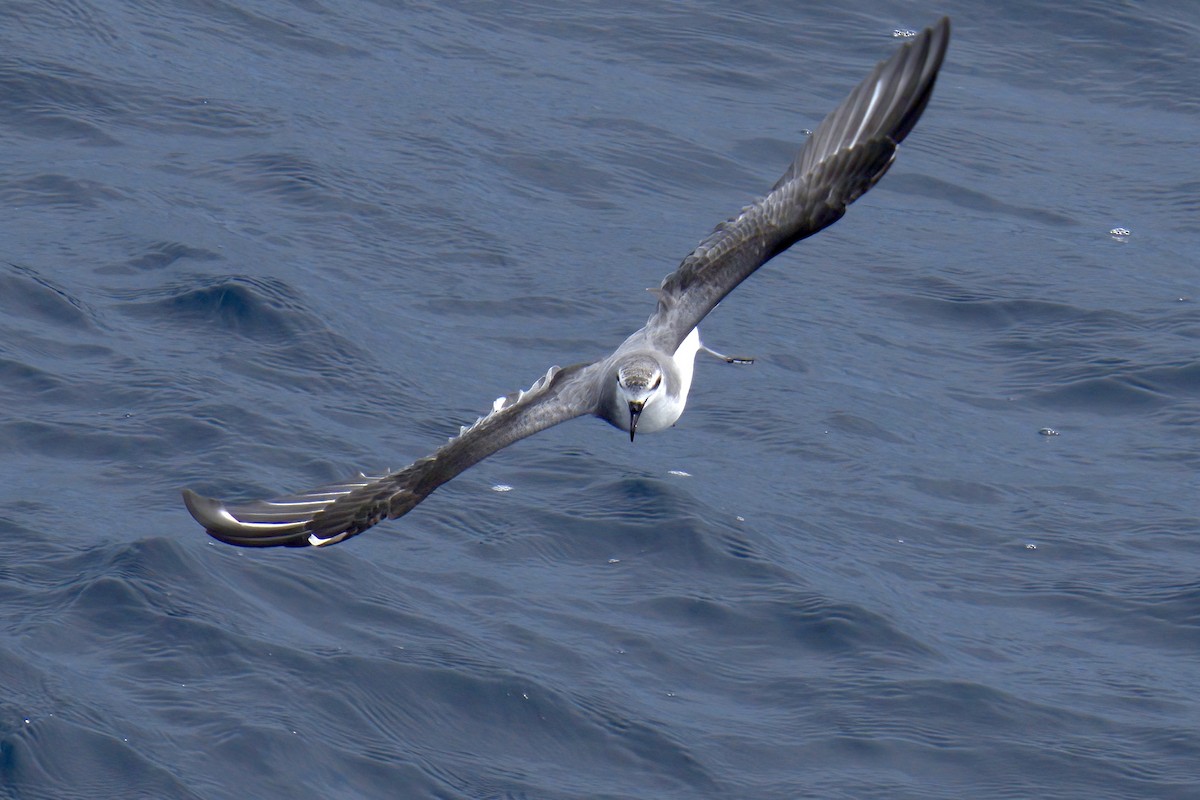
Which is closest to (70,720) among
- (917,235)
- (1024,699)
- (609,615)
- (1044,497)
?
(609,615)

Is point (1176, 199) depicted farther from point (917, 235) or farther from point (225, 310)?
point (225, 310)

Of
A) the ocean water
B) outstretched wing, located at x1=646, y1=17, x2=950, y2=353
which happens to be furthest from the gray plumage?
the ocean water

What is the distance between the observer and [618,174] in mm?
19688

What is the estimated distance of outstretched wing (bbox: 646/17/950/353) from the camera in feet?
35.6

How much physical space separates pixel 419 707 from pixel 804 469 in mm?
4914

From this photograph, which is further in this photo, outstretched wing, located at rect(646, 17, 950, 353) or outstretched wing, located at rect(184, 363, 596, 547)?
outstretched wing, located at rect(646, 17, 950, 353)

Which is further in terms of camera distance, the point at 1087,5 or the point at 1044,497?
the point at 1087,5

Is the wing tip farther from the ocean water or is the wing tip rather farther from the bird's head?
the ocean water

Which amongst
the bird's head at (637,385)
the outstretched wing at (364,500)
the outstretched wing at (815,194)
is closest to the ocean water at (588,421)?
the outstretched wing at (364,500)

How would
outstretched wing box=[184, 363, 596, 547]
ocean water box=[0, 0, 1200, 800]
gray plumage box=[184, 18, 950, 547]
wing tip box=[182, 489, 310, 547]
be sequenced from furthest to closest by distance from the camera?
ocean water box=[0, 0, 1200, 800], gray plumage box=[184, 18, 950, 547], outstretched wing box=[184, 363, 596, 547], wing tip box=[182, 489, 310, 547]

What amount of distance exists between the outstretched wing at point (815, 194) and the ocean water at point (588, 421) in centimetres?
362

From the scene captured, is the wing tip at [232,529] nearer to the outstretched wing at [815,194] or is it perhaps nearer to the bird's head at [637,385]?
the bird's head at [637,385]

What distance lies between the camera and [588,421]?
661 inches

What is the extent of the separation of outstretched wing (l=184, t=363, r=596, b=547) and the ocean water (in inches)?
94.9
